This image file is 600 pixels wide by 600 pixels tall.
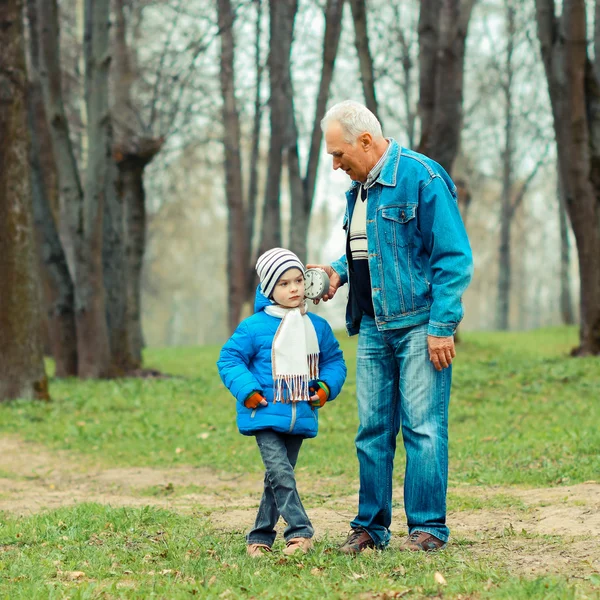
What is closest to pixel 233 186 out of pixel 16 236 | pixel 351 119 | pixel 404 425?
pixel 16 236

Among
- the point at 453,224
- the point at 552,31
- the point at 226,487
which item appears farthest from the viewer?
the point at 552,31

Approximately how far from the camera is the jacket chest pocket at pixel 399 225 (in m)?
4.81

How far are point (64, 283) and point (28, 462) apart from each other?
20.3 feet

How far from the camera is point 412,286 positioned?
4.82 meters

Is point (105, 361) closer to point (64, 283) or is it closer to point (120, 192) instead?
point (64, 283)

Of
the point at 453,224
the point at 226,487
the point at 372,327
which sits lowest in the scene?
the point at 226,487

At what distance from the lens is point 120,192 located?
1587 centimetres

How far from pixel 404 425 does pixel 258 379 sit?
78 cm

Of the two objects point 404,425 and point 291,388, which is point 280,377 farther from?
point 404,425

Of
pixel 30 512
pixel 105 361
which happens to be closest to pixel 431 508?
pixel 30 512

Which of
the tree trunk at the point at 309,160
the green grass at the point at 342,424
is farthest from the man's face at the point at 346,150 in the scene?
the tree trunk at the point at 309,160

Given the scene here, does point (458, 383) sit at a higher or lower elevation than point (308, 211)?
lower

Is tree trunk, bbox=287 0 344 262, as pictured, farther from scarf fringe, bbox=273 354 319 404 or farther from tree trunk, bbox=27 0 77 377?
scarf fringe, bbox=273 354 319 404

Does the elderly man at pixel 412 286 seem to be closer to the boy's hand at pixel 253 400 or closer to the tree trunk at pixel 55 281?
the boy's hand at pixel 253 400
